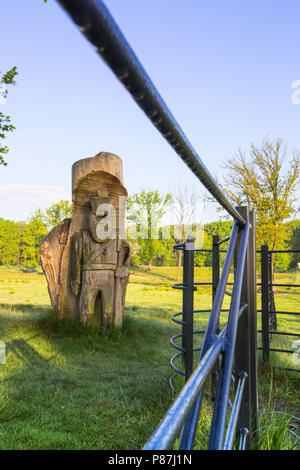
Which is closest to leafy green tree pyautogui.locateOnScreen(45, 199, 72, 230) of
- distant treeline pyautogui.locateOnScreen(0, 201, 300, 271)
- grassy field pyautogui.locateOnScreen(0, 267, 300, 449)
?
distant treeline pyautogui.locateOnScreen(0, 201, 300, 271)

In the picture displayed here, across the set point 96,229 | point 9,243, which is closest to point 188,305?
point 96,229

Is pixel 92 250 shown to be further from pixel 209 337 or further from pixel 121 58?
pixel 121 58

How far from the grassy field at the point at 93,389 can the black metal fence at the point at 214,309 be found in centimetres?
51

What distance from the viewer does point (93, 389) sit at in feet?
13.5

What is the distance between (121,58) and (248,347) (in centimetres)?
151

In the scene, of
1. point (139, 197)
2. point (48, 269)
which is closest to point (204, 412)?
point (48, 269)

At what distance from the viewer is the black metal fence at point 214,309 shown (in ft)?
1.32

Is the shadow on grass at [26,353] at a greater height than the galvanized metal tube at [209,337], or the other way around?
the galvanized metal tube at [209,337]

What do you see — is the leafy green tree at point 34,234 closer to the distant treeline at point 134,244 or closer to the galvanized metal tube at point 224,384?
the distant treeline at point 134,244

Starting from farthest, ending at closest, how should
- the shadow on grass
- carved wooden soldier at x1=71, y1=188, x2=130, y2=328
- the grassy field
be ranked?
1. carved wooden soldier at x1=71, y1=188, x2=130, y2=328
2. the shadow on grass
3. the grassy field

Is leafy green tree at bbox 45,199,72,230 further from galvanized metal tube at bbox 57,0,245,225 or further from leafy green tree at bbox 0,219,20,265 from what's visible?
galvanized metal tube at bbox 57,0,245,225

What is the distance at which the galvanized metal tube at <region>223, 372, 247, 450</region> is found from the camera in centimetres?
107

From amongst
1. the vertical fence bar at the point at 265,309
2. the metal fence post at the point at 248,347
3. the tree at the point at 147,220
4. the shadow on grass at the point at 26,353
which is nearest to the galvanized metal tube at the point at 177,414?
the metal fence post at the point at 248,347

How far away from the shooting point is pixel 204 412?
2793 mm
